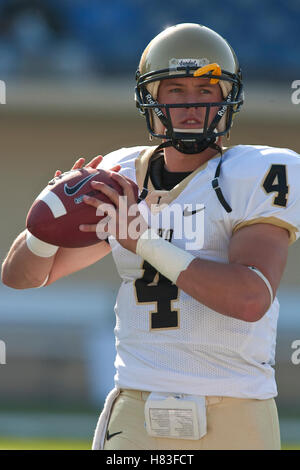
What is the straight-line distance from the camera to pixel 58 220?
259 cm

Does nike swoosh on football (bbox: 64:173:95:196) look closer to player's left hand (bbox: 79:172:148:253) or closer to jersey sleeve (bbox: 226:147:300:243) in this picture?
player's left hand (bbox: 79:172:148:253)

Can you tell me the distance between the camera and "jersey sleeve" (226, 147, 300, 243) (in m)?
2.61

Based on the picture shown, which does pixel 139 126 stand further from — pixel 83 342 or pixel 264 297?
pixel 264 297

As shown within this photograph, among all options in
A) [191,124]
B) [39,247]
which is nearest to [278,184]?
[191,124]

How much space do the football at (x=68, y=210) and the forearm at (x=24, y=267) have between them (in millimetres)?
217

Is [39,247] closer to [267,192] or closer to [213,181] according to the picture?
[213,181]

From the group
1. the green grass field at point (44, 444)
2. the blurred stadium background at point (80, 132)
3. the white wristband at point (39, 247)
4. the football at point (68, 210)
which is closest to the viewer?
the football at point (68, 210)

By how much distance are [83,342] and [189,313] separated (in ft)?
16.1

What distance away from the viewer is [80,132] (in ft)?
27.7

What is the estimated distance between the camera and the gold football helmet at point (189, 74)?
2.87m

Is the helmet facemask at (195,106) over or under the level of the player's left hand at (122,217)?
over

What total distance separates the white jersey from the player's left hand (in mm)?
228

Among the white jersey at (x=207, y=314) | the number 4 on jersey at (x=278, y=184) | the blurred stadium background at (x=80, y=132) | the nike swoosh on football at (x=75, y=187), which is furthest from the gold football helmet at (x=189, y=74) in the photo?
the blurred stadium background at (x=80, y=132)

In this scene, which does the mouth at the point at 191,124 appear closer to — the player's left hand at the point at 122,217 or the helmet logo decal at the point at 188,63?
the helmet logo decal at the point at 188,63
